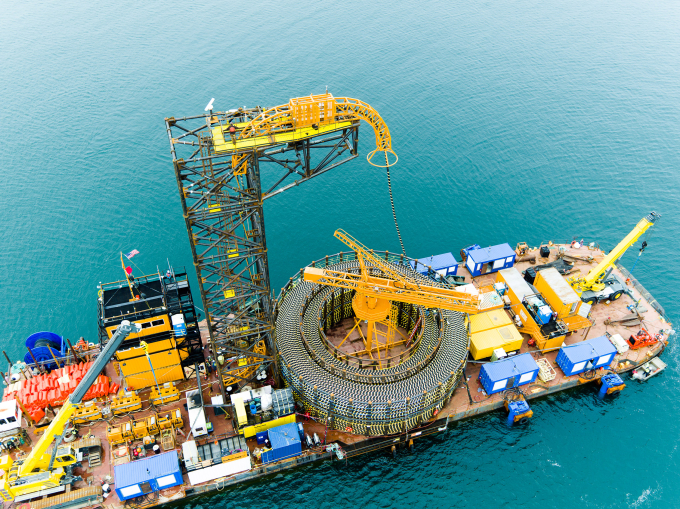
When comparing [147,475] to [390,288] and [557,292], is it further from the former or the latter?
[557,292]

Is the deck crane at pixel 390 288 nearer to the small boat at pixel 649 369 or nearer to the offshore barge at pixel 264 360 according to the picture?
the offshore barge at pixel 264 360

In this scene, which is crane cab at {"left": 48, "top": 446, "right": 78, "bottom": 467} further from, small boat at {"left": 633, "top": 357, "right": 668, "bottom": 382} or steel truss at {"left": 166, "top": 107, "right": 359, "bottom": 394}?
small boat at {"left": 633, "top": 357, "right": 668, "bottom": 382}

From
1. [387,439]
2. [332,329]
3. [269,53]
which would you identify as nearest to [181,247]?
Result: [332,329]

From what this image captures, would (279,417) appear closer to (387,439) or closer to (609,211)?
(387,439)

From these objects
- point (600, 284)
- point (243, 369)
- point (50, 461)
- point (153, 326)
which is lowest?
point (50, 461)

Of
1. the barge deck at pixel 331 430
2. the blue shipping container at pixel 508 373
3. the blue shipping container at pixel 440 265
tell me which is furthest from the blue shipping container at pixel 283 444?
the blue shipping container at pixel 440 265

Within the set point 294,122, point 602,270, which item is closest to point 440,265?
point 602,270

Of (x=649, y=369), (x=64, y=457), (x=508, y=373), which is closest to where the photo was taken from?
(x=64, y=457)

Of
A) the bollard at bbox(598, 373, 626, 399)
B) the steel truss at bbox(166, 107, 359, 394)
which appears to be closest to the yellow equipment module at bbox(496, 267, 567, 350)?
the bollard at bbox(598, 373, 626, 399)
